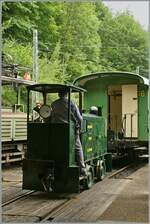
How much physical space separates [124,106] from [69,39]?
17.5 m

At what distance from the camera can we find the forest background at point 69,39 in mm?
20312

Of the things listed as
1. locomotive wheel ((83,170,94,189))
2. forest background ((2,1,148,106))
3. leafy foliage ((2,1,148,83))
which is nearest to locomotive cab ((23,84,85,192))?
locomotive wheel ((83,170,94,189))

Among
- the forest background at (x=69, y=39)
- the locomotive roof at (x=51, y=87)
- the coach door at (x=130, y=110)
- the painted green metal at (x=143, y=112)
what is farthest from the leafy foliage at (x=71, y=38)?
the locomotive roof at (x=51, y=87)

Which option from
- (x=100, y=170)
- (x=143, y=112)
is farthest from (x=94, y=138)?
(x=143, y=112)

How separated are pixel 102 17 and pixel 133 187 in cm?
3228

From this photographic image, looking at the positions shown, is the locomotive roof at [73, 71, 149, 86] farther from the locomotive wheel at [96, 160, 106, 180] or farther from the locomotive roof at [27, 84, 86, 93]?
the locomotive roof at [27, 84, 86, 93]

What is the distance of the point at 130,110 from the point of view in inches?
503

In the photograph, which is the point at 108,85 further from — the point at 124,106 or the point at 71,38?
the point at 71,38

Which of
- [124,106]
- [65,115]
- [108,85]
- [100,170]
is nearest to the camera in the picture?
[65,115]

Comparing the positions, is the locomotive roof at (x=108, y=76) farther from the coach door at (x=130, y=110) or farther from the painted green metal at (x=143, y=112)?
the coach door at (x=130, y=110)

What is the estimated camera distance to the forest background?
20.3 m

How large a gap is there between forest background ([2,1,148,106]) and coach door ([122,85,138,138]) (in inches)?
142

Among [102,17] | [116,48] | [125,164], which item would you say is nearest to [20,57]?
[125,164]

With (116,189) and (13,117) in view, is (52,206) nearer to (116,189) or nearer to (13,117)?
(116,189)
